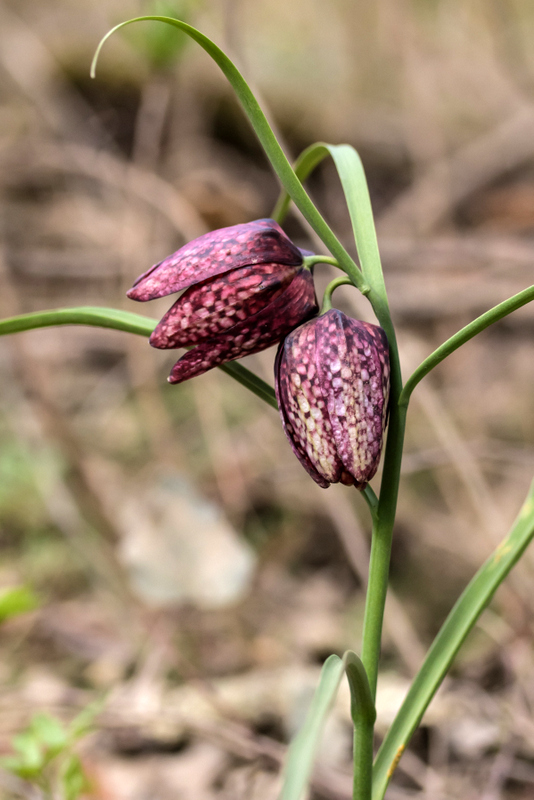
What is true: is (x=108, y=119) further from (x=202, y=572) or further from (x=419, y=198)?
(x=202, y=572)

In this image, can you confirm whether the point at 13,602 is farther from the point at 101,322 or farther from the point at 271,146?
the point at 271,146

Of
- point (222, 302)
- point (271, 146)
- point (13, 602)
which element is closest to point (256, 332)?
point (222, 302)

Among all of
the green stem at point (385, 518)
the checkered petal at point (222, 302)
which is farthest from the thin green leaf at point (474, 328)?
the checkered petal at point (222, 302)

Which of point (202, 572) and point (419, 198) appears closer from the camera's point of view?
point (202, 572)

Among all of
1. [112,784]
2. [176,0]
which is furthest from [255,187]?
[112,784]

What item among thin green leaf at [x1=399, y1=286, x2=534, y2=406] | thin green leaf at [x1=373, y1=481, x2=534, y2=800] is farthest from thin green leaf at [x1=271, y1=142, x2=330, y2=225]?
thin green leaf at [x1=373, y1=481, x2=534, y2=800]

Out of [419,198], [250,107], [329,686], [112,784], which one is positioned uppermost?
[419,198]
